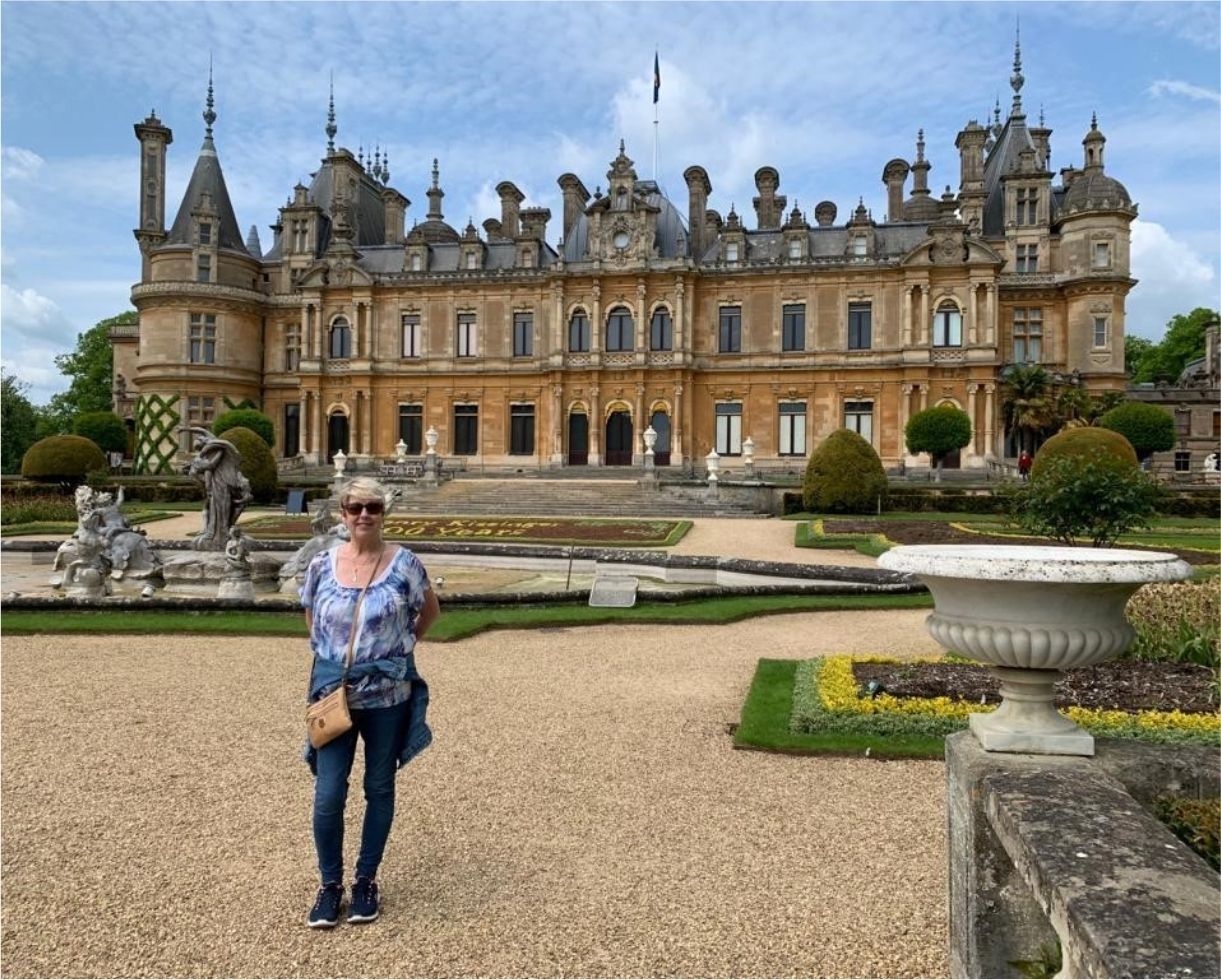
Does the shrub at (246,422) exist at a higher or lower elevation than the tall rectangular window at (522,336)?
lower

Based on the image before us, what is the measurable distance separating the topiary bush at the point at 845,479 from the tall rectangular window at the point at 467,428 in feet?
63.5

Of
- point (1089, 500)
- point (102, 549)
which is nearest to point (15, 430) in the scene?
point (102, 549)

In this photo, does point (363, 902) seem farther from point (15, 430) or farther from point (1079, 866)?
point (15, 430)

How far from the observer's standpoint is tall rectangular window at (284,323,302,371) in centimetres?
4535

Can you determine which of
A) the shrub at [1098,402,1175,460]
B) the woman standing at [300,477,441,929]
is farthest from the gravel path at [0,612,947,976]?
the shrub at [1098,402,1175,460]

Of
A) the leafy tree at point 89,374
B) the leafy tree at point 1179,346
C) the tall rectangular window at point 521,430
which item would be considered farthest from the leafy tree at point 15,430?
the leafy tree at point 1179,346

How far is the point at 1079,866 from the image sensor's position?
8.62 feet

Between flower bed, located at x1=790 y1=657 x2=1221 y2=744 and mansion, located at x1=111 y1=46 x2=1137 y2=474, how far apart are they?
32664 millimetres

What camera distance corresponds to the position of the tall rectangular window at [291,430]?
149ft

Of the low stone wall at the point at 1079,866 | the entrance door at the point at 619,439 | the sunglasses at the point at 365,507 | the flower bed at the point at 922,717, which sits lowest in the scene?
the flower bed at the point at 922,717

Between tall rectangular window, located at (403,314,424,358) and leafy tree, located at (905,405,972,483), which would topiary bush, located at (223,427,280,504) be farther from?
leafy tree, located at (905,405,972,483)

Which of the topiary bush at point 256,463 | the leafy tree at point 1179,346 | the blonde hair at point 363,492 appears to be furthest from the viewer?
the leafy tree at point 1179,346

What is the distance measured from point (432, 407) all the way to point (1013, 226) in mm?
27399

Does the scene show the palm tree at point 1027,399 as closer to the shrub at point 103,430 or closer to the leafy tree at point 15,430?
the shrub at point 103,430
